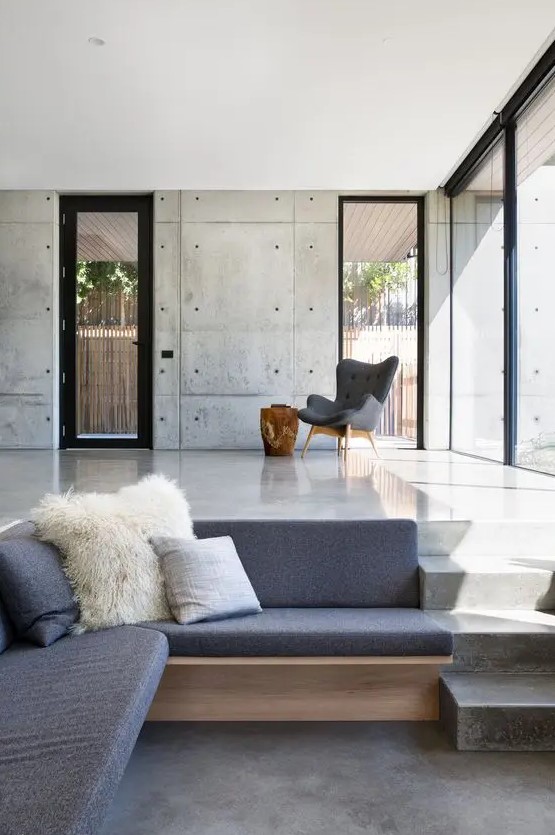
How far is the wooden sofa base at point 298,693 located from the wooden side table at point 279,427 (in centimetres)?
513

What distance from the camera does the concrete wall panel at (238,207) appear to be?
8.67 metres

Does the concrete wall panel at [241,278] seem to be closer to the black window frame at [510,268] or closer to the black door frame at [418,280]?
the black door frame at [418,280]

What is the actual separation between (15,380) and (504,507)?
6.67 meters

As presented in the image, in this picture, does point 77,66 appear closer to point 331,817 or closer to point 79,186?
point 79,186

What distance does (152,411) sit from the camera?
877cm

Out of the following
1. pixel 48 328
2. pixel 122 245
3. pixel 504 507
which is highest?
pixel 122 245

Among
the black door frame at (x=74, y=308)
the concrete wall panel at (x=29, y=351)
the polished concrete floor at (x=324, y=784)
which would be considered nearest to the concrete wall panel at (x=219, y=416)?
the black door frame at (x=74, y=308)

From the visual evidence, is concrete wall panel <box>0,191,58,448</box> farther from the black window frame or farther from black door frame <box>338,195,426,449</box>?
the black window frame

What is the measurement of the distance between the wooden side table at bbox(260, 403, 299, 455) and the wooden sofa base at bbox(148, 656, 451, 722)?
5134 millimetres

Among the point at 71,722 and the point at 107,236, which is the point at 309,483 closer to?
the point at 71,722

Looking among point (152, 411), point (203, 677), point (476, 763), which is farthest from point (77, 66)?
point (476, 763)

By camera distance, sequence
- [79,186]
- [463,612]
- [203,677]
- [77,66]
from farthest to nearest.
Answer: [79,186] → [77,66] → [463,612] → [203,677]

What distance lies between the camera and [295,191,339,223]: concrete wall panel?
867 centimetres

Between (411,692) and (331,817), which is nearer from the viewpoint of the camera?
(331,817)
